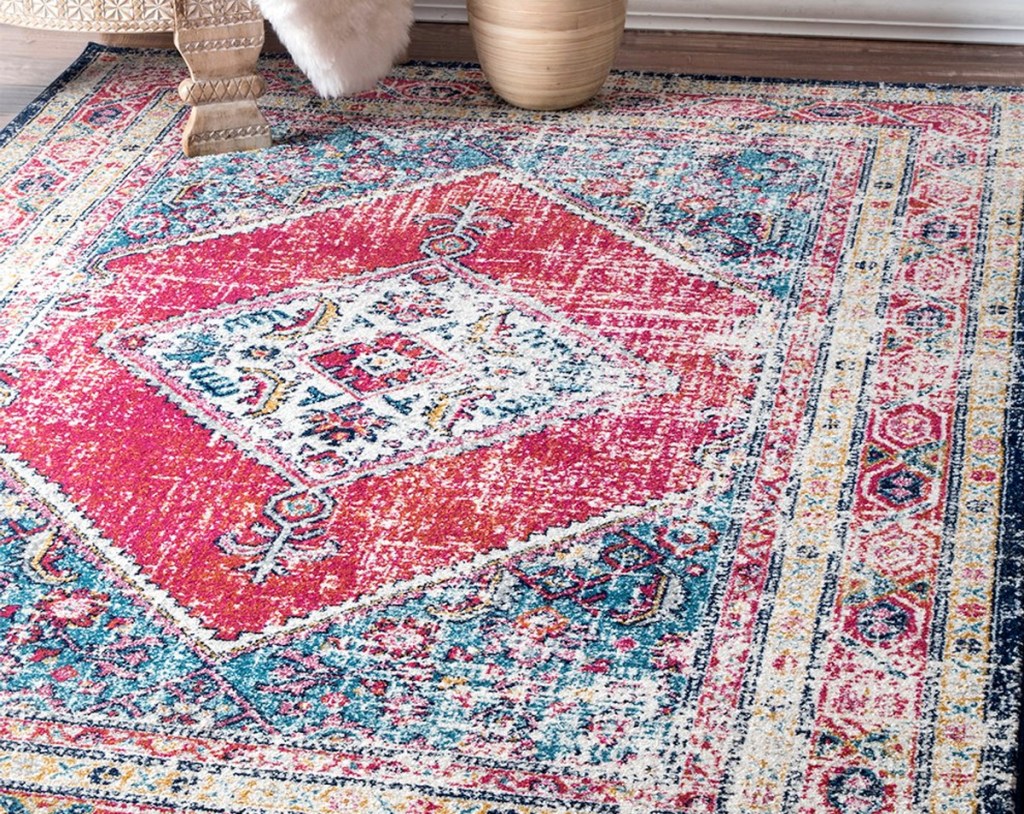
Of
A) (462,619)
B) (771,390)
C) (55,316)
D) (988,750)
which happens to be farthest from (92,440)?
(988,750)

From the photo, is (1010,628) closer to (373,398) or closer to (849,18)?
(373,398)

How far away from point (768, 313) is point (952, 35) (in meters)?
1.69

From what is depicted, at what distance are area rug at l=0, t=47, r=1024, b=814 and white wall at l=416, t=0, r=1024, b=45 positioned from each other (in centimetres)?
52

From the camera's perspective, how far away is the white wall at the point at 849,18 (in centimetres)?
408

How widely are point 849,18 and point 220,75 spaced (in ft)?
5.70

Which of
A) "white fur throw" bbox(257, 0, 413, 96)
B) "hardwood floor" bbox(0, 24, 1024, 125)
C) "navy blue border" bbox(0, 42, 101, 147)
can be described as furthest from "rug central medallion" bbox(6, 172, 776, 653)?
"hardwood floor" bbox(0, 24, 1024, 125)

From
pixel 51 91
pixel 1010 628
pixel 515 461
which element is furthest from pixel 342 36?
pixel 1010 628

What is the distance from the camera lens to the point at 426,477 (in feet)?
7.77

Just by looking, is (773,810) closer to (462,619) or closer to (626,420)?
(462,619)

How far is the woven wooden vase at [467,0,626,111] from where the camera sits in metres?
3.51

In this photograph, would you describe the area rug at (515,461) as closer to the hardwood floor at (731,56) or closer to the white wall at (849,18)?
the hardwood floor at (731,56)

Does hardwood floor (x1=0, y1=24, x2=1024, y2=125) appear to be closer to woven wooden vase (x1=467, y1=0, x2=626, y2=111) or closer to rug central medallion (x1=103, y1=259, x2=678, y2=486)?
woven wooden vase (x1=467, y1=0, x2=626, y2=111)

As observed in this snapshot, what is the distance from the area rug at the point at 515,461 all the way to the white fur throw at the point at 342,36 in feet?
0.47

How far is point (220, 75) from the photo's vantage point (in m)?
3.42
